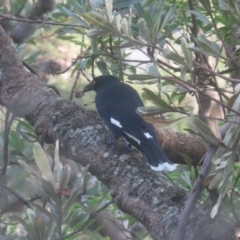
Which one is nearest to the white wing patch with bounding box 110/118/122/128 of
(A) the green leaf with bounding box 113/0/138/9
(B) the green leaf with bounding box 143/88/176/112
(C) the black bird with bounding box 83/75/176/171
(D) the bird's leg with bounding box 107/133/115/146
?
(C) the black bird with bounding box 83/75/176/171

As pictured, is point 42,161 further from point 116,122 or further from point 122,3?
point 116,122

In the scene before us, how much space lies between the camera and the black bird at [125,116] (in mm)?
1902

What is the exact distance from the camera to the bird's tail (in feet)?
5.24

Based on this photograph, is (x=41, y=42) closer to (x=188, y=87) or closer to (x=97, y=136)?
(x=97, y=136)

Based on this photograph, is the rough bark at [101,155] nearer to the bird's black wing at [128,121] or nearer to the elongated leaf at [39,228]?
the bird's black wing at [128,121]

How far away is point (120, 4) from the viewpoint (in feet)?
5.58

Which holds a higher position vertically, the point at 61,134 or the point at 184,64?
the point at 184,64

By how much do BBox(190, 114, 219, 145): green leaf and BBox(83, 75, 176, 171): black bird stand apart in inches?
22.2

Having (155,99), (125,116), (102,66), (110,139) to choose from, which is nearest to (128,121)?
(125,116)

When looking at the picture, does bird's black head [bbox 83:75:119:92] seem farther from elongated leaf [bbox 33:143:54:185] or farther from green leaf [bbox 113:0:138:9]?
elongated leaf [bbox 33:143:54:185]

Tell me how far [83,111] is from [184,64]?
2.23ft

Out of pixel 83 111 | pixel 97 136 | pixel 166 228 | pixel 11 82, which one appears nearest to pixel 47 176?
pixel 166 228

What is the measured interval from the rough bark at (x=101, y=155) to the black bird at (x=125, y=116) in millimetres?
137

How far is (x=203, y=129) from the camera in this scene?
3.52ft
